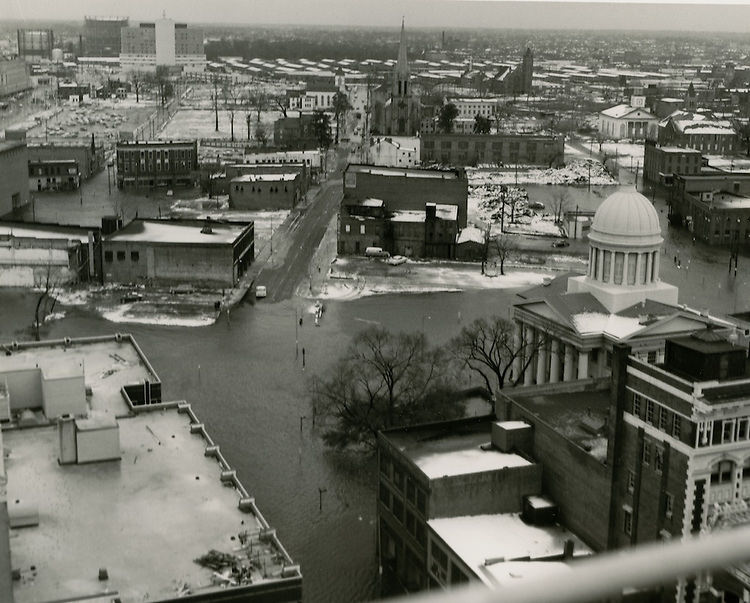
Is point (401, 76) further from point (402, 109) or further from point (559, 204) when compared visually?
point (559, 204)

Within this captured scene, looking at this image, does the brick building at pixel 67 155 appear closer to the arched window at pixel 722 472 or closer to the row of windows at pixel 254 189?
the row of windows at pixel 254 189

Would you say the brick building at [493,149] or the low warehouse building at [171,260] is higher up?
the brick building at [493,149]

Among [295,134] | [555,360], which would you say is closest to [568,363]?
[555,360]

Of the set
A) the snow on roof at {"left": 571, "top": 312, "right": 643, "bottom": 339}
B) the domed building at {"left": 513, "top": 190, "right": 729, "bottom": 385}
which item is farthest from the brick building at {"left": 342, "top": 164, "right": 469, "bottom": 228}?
the snow on roof at {"left": 571, "top": 312, "right": 643, "bottom": 339}

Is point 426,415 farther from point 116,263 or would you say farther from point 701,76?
point 701,76

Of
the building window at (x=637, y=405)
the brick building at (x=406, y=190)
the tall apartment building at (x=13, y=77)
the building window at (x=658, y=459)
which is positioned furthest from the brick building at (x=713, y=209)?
the tall apartment building at (x=13, y=77)

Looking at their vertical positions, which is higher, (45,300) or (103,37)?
(103,37)

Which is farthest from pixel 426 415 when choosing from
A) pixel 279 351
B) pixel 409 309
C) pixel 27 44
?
pixel 27 44

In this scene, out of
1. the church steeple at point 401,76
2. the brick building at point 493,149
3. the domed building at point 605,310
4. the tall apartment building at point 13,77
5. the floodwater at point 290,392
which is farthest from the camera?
the tall apartment building at point 13,77
